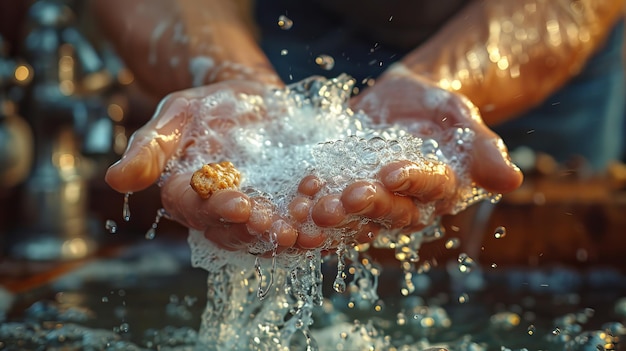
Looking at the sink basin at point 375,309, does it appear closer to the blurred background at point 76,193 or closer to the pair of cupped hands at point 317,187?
the blurred background at point 76,193

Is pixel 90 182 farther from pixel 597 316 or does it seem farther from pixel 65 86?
pixel 597 316

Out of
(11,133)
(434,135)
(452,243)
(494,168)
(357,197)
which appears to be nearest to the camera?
(357,197)

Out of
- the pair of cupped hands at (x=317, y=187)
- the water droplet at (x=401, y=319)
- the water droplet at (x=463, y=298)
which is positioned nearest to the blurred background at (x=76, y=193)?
the water droplet at (x=463, y=298)

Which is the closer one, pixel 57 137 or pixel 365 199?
pixel 365 199

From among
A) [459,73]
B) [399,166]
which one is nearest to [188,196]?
[399,166]

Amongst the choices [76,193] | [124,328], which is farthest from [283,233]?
[76,193]

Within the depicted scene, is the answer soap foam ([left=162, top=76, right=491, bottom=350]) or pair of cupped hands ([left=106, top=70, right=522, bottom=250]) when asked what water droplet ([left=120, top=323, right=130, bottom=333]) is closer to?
soap foam ([left=162, top=76, right=491, bottom=350])

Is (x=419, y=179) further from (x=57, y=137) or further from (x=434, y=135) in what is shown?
(x=57, y=137)
